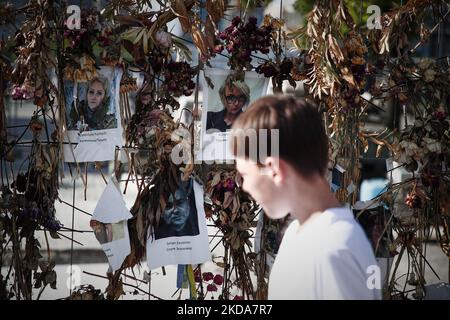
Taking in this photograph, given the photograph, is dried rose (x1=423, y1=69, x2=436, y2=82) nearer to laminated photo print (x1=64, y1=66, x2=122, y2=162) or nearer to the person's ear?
laminated photo print (x1=64, y1=66, x2=122, y2=162)

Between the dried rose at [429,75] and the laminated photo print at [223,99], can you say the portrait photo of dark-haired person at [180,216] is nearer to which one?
the laminated photo print at [223,99]

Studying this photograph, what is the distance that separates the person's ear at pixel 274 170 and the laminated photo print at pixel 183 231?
122cm

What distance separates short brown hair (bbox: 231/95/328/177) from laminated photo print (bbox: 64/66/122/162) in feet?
4.13

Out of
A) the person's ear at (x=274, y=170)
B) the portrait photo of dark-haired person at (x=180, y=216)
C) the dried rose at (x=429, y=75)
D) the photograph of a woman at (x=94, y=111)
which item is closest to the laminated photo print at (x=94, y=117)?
the photograph of a woman at (x=94, y=111)

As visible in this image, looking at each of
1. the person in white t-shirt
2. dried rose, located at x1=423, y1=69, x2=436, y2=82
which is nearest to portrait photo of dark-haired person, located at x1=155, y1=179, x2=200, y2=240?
dried rose, located at x1=423, y1=69, x2=436, y2=82

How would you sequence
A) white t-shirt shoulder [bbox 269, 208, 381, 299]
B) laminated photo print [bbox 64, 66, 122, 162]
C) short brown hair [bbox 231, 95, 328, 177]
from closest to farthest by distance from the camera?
white t-shirt shoulder [bbox 269, 208, 381, 299]
short brown hair [bbox 231, 95, 328, 177]
laminated photo print [bbox 64, 66, 122, 162]

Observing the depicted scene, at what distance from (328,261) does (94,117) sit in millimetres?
1555

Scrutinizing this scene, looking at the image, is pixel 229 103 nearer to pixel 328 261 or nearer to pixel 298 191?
pixel 298 191

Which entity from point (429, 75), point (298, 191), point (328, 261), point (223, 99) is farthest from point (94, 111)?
point (328, 261)

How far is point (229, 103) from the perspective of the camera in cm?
269

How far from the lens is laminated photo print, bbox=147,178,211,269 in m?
2.66

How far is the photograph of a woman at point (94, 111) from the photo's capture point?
2660 mm

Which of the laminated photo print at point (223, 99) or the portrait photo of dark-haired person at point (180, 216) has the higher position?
the laminated photo print at point (223, 99)
